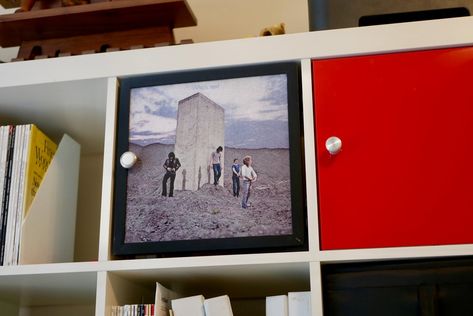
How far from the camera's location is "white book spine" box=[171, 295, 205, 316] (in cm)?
115

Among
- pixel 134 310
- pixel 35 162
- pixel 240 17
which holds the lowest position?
pixel 134 310

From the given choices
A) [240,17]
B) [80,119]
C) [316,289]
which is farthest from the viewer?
[240,17]

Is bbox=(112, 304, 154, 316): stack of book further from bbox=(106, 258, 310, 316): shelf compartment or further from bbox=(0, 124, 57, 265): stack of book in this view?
bbox=(0, 124, 57, 265): stack of book

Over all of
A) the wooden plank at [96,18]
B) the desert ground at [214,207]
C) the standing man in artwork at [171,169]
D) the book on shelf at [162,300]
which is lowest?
the book on shelf at [162,300]

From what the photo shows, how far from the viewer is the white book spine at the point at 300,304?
43.7 inches

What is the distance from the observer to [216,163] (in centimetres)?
118

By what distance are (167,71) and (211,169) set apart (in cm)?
21

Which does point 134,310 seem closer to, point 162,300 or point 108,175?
point 162,300

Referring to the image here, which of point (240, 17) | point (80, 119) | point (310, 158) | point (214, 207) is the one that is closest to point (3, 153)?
point (80, 119)

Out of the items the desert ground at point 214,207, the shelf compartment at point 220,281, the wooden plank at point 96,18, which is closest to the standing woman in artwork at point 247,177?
the desert ground at point 214,207

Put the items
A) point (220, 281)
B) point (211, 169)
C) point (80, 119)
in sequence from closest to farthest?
1. point (211, 169)
2. point (220, 281)
3. point (80, 119)

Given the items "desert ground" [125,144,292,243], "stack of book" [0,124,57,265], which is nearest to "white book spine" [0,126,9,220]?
"stack of book" [0,124,57,265]

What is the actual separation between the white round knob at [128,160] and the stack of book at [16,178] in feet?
0.66

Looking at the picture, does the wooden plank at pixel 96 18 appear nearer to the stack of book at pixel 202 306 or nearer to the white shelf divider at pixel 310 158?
the white shelf divider at pixel 310 158
